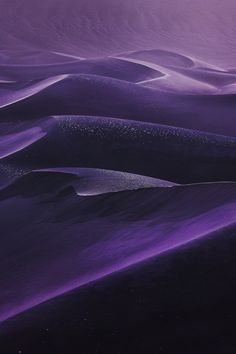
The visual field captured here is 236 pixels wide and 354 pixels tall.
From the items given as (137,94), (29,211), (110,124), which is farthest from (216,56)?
(29,211)

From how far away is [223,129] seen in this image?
669 millimetres

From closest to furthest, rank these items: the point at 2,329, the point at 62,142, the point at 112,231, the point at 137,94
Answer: the point at 2,329 → the point at 112,231 → the point at 62,142 → the point at 137,94

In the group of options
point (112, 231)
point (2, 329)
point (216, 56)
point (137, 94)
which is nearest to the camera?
point (2, 329)

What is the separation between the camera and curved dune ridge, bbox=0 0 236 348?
1.24 feet

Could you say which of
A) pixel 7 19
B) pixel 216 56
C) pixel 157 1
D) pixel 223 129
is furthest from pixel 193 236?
pixel 157 1

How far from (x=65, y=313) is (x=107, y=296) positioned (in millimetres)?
28

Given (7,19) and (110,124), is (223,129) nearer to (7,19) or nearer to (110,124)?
(110,124)

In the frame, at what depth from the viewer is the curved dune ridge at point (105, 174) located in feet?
1.24

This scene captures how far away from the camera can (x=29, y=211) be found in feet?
1.60

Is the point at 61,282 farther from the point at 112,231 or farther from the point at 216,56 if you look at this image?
the point at 216,56

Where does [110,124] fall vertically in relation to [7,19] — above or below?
below

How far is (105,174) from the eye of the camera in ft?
1.67

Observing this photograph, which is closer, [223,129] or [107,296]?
[107,296]

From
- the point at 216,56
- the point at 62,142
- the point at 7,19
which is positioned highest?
the point at 7,19
